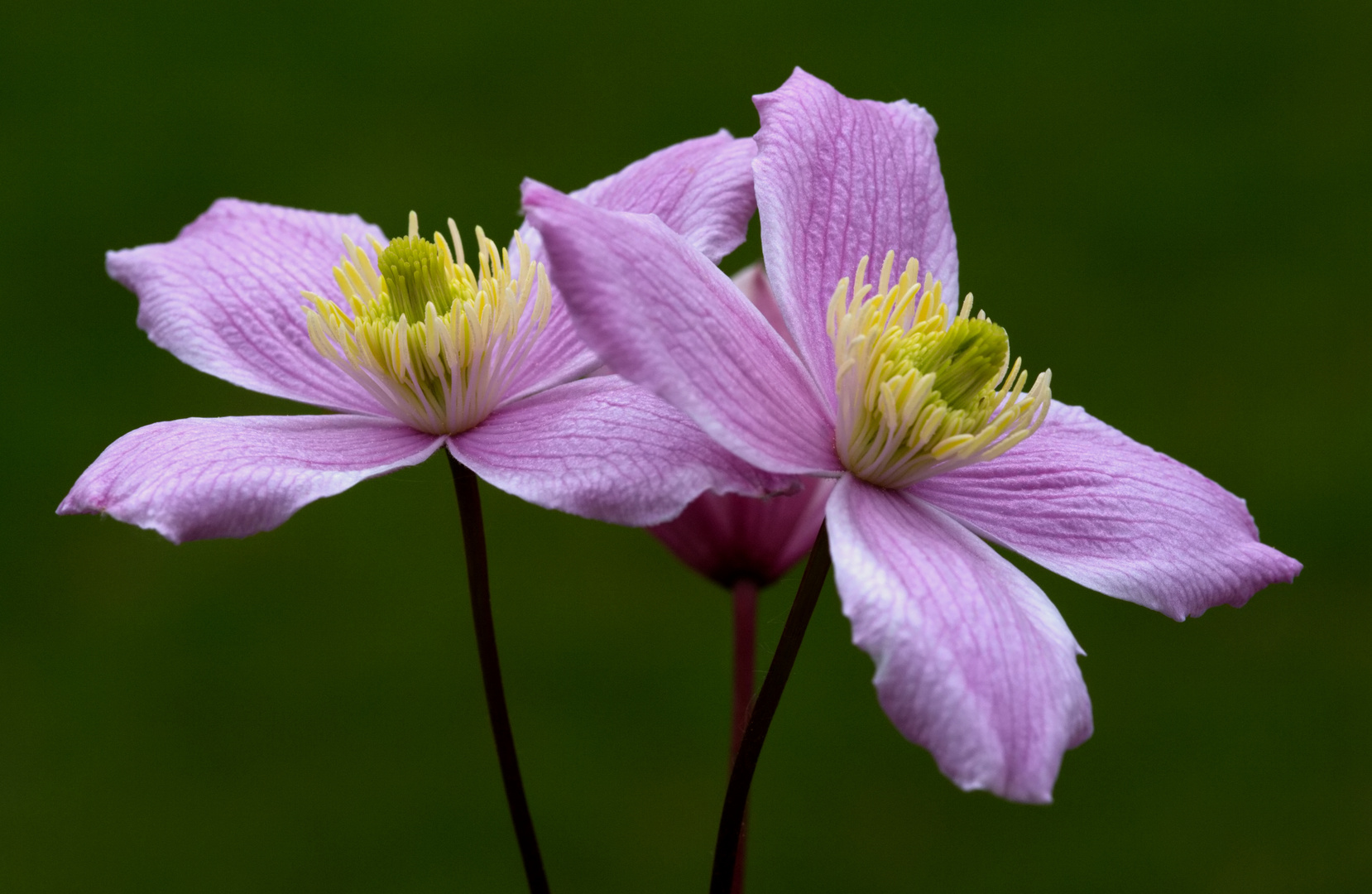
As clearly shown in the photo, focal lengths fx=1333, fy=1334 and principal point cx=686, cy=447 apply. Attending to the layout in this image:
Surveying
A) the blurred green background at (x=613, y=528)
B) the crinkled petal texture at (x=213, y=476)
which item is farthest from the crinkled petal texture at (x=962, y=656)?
the blurred green background at (x=613, y=528)

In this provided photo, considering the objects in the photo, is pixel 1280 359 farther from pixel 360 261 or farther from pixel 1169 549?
pixel 360 261

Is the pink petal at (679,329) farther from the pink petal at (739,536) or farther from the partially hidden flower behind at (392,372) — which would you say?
the pink petal at (739,536)

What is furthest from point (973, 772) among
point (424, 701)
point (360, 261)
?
point (424, 701)

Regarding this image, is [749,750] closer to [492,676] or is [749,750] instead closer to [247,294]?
[492,676]

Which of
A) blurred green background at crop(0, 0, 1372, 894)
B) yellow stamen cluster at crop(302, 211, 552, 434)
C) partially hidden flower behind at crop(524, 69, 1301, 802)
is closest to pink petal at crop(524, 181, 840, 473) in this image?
partially hidden flower behind at crop(524, 69, 1301, 802)

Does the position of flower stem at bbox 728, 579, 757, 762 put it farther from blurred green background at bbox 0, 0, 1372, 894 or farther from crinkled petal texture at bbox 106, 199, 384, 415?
blurred green background at bbox 0, 0, 1372, 894

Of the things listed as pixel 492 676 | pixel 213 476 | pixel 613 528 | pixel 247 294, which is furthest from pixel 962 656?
pixel 613 528
